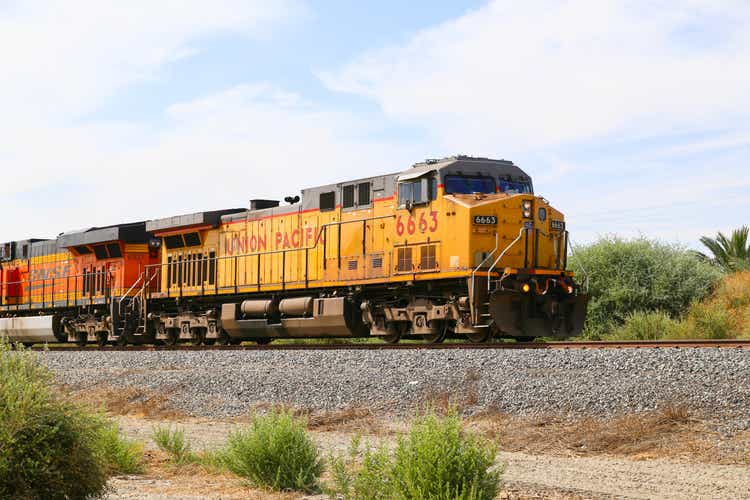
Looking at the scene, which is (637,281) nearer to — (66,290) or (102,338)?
(102,338)

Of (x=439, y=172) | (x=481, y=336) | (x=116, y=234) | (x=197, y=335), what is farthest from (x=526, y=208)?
(x=116, y=234)

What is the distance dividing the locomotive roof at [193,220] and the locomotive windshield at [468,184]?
7183 millimetres

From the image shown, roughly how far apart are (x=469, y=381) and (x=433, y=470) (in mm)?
4864

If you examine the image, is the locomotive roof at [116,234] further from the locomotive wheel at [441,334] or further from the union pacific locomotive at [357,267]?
the locomotive wheel at [441,334]

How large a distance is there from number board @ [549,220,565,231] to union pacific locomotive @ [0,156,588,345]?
11 cm

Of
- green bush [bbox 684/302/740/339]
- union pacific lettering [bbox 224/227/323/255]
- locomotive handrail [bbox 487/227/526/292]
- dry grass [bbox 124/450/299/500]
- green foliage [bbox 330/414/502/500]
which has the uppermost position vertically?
union pacific lettering [bbox 224/227/323/255]

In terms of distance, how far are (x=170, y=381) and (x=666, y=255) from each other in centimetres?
1848

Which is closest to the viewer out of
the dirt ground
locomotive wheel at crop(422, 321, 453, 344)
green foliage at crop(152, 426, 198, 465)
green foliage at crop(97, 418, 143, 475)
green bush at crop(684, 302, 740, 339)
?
the dirt ground

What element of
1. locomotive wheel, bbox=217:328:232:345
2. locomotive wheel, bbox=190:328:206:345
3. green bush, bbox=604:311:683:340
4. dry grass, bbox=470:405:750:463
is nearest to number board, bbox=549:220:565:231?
green bush, bbox=604:311:683:340

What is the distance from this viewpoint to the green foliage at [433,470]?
5676 millimetres

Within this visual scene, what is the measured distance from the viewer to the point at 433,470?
18.7ft

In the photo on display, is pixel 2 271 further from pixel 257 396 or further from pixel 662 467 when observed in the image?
pixel 662 467

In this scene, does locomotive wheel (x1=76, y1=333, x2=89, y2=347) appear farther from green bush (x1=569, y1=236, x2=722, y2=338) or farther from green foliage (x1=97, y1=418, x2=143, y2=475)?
green foliage (x1=97, y1=418, x2=143, y2=475)

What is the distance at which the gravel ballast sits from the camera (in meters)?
8.94
